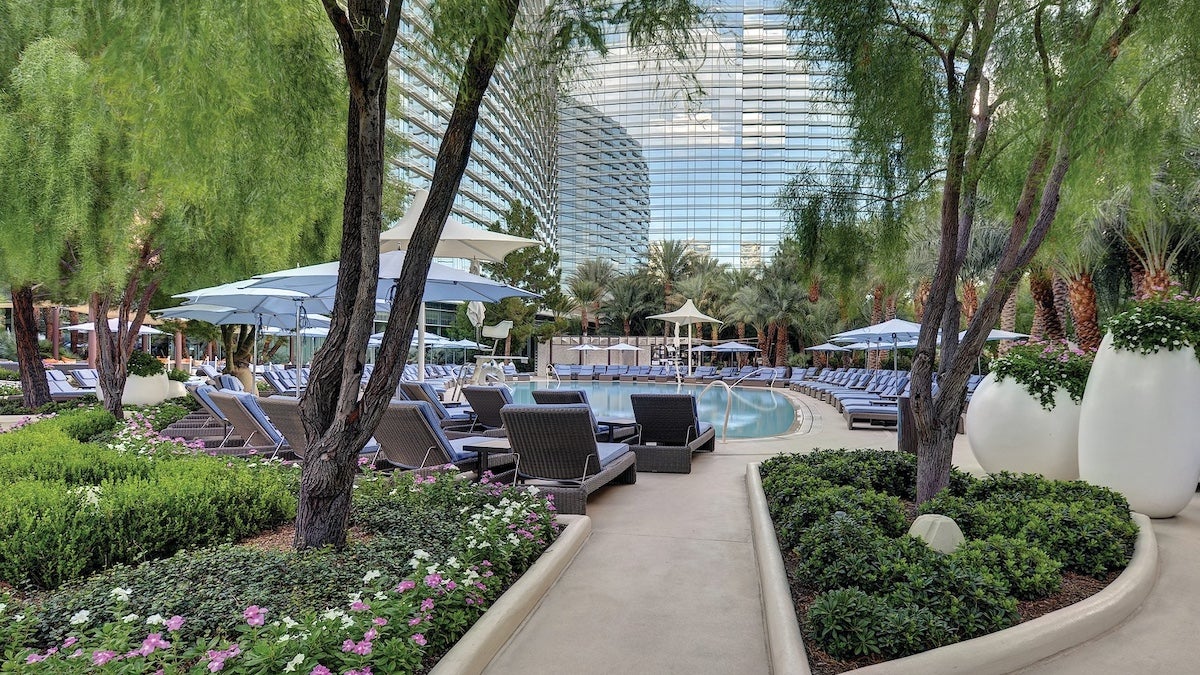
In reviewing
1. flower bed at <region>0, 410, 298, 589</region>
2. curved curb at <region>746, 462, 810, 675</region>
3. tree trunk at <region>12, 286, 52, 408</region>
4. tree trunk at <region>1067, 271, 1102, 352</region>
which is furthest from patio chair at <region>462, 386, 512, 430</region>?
tree trunk at <region>1067, 271, 1102, 352</region>

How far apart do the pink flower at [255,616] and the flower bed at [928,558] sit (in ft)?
7.39

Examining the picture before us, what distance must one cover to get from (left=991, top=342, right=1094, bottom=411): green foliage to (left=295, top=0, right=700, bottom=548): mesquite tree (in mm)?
5075

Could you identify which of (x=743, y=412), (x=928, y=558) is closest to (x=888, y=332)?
(x=743, y=412)

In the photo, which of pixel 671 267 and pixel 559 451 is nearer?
pixel 559 451

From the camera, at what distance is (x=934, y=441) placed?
5094 millimetres

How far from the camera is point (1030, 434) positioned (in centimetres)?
687

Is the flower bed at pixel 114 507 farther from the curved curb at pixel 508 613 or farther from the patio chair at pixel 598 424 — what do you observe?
the patio chair at pixel 598 424

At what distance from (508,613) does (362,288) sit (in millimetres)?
1866

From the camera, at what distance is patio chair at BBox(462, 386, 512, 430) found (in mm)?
9375

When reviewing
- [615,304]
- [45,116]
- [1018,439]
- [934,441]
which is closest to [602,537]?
[934,441]

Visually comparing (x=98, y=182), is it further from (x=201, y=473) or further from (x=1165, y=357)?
(x=1165, y=357)

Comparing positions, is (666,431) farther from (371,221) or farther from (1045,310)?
(1045,310)

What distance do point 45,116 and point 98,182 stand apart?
1.12 metres

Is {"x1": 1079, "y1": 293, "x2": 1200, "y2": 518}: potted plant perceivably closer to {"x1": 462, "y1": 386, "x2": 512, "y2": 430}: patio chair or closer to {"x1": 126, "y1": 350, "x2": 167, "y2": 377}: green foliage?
{"x1": 462, "y1": 386, "x2": 512, "y2": 430}: patio chair
